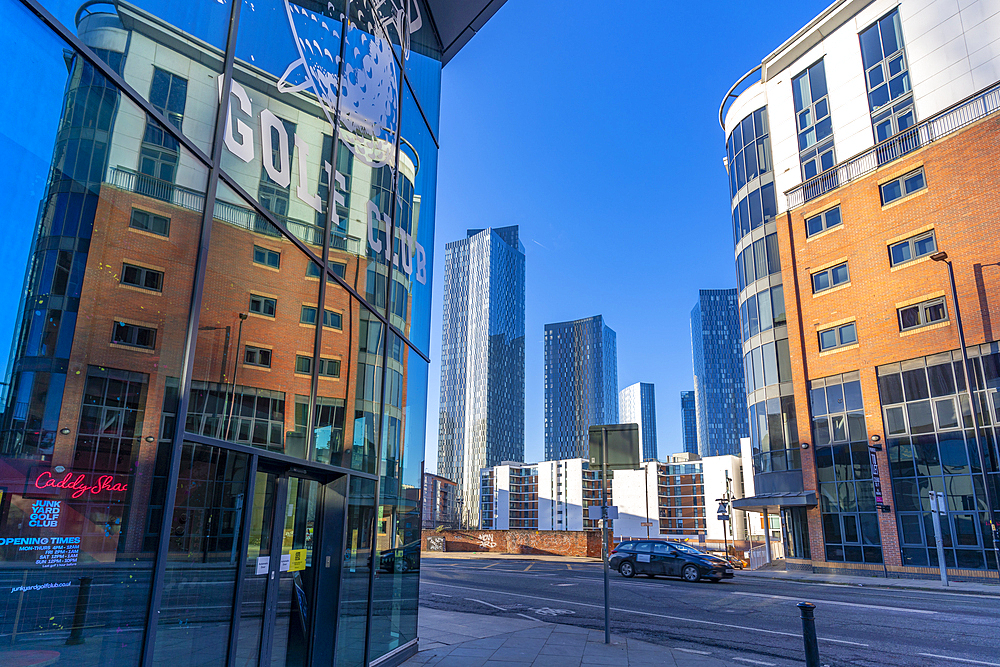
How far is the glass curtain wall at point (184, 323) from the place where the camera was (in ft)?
10.6

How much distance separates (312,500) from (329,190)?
11.8 feet

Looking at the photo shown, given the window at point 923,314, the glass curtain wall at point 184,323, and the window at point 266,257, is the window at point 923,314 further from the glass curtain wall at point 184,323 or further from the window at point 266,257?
the window at point 266,257

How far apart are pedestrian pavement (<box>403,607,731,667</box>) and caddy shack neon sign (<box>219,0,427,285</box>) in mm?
5988

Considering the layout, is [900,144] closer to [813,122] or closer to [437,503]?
[813,122]

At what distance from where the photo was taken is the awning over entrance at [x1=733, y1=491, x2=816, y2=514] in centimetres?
3098

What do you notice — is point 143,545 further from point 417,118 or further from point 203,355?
point 417,118

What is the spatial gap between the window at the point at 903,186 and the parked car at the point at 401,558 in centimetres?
3100

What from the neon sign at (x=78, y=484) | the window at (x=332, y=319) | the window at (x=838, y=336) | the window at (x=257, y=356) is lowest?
the neon sign at (x=78, y=484)

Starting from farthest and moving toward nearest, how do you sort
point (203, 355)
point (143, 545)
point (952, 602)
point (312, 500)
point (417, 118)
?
point (952, 602) → point (417, 118) → point (312, 500) → point (203, 355) → point (143, 545)

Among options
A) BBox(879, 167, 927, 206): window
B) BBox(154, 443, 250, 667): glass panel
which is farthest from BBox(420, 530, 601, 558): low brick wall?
BBox(154, 443, 250, 667): glass panel

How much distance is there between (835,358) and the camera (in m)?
31.4

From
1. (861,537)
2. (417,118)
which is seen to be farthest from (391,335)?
(861,537)

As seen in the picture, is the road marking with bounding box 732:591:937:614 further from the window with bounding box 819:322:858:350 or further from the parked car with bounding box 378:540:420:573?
the window with bounding box 819:322:858:350

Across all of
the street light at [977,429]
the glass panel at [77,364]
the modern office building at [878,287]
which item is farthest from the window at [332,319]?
the modern office building at [878,287]
